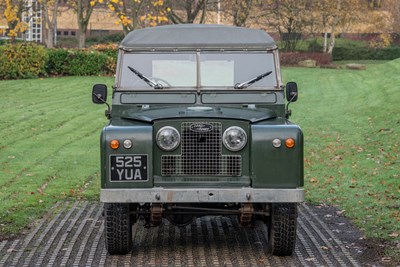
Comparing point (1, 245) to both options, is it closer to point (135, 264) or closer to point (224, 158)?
point (135, 264)

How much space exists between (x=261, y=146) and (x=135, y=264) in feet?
5.55

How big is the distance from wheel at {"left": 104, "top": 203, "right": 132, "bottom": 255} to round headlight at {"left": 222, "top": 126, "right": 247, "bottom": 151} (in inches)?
46.9

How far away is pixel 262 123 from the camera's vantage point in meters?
9.30

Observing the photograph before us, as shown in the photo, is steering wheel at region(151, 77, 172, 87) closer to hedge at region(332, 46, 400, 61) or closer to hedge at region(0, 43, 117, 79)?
hedge at region(0, 43, 117, 79)

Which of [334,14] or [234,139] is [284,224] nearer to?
[234,139]

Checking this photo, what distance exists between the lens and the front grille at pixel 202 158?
30.0 feet

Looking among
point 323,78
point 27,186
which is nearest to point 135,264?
point 27,186

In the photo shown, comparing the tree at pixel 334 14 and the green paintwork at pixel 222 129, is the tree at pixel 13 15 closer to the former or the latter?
the tree at pixel 334 14

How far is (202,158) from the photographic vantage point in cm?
916

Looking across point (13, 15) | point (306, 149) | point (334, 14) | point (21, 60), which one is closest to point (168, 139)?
point (306, 149)

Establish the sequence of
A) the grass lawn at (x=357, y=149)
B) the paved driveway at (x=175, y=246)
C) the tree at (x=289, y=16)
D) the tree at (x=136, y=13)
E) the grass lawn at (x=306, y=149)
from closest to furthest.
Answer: the paved driveway at (x=175, y=246), the grass lawn at (x=357, y=149), the grass lawn at (x=306, y=149), the tree at (x=136, y=13), the tree at (x=289, y=16)

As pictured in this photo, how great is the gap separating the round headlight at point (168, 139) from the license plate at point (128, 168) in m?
0.22

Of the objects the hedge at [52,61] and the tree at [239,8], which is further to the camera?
the tree at [239,8]

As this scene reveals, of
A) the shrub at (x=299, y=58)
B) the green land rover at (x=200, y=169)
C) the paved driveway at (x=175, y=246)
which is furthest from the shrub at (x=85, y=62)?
the green land rover at (x=200, y=169)
